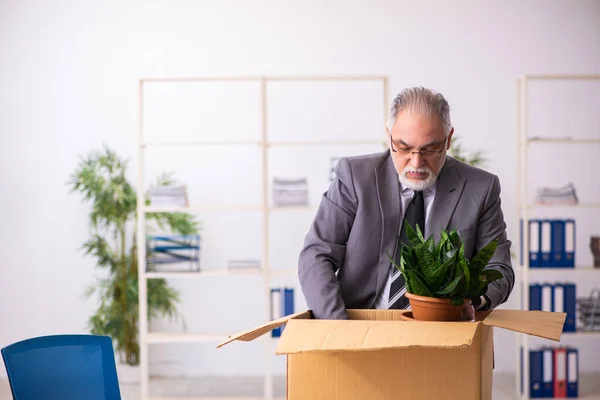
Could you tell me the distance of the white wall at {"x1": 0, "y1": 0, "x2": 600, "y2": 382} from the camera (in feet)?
17.7

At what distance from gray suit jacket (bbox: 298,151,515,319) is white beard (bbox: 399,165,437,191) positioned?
0.32 ft

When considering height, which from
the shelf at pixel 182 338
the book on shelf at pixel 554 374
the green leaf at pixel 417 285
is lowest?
the book on shelf at pixel 554 374

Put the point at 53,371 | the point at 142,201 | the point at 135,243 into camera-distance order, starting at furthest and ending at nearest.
→ the point at 135,243 → the point at 142,201 → the point at 53,371

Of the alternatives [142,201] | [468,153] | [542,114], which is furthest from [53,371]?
[542,114]

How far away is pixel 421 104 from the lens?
184 cm

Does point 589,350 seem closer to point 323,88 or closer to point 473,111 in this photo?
point 473,111

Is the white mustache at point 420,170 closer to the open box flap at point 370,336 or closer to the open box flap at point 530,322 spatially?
the open box flap at point 530,322

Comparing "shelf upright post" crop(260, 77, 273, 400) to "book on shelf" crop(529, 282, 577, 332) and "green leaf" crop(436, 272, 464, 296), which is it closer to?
"book on shelf" crop(529, 282, 577, 332)

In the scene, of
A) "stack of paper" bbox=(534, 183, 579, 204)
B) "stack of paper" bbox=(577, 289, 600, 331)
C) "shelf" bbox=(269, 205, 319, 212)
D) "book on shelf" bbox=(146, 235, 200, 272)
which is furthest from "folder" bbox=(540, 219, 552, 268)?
"book on shelf" bbox=(146, 235, 200, 272)

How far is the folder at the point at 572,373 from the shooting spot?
4.83 metres

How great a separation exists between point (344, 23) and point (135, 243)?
2.13 m

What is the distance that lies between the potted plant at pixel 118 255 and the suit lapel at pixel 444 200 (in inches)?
123

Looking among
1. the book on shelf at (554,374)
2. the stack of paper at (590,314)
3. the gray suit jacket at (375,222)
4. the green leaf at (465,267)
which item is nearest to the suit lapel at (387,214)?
the gray suit jacket at (375,222)

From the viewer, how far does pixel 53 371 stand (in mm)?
1983
